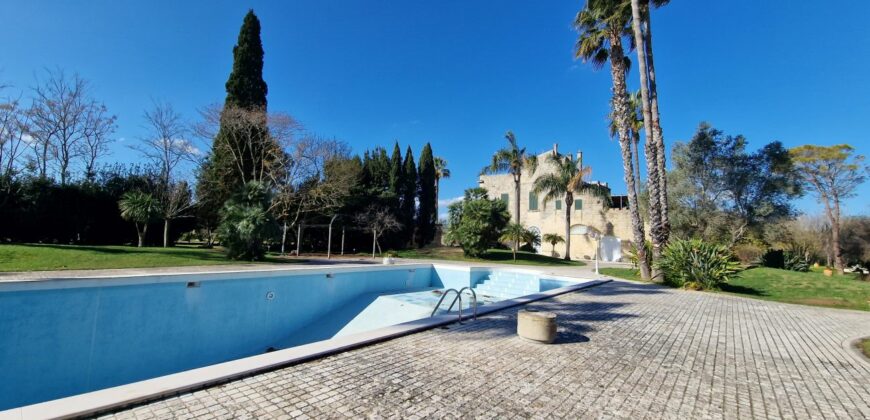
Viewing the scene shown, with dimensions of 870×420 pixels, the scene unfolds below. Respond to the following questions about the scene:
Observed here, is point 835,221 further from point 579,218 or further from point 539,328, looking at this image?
point 539,328

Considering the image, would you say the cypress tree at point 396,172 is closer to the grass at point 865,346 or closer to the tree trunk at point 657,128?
the tree trunk at point 657,128

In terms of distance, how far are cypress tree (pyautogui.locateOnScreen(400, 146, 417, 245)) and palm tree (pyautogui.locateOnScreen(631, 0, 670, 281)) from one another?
19.5 m

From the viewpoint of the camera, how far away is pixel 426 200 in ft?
104

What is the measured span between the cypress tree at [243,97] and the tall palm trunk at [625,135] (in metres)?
16.8

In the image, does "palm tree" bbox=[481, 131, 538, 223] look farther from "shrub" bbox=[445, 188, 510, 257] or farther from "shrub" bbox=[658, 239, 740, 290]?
"shrub" bbox=[658, 239, 740, 290]

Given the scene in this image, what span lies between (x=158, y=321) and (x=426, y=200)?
994 inches

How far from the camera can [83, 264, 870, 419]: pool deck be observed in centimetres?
285

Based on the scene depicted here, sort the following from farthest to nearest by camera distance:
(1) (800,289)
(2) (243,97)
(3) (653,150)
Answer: (2) (243,97)
(3) (653,150)
(1) (800,289)

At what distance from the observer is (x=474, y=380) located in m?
3.45

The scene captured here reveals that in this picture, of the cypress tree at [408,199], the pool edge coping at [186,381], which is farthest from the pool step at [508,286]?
the cypress tree at [408,199]

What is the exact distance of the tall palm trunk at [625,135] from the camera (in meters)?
12.6

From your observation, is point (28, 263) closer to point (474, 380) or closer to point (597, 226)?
point (474, 380)

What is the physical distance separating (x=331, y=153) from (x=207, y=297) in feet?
53.1

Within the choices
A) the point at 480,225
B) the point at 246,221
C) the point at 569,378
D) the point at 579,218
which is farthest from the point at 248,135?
the point at 579,218
